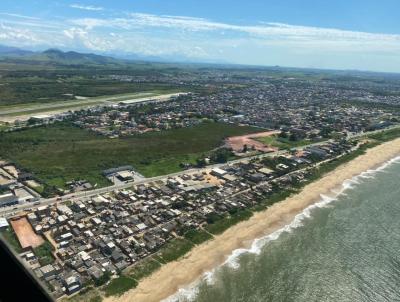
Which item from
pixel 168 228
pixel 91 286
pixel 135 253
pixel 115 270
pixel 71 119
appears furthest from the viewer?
pixel 71 119

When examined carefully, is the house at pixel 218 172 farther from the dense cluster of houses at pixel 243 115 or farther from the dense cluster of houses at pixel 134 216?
the dense cluster of houses at pixel 243 115

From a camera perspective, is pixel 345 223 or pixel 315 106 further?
pixel 315 106

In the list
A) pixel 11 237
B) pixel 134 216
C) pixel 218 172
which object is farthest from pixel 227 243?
pixel 11 237

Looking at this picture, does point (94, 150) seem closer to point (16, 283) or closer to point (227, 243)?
point (227, 243)

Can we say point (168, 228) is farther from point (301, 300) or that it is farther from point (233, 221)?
point (301, 300)

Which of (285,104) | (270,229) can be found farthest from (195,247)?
(285,104)

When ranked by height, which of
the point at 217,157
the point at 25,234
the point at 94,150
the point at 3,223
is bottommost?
the point at 94,150

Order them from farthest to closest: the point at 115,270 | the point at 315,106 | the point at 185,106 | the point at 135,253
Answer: the point at 315,106, the point at 185,106, the point at 135,253, the point at 115,270
